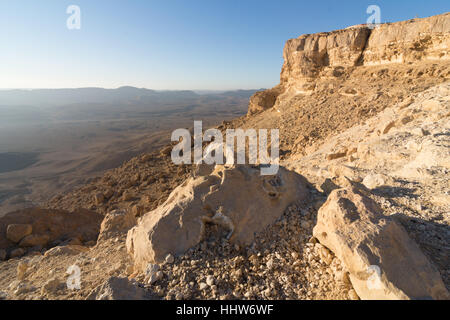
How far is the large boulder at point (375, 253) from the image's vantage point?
1.79 meters

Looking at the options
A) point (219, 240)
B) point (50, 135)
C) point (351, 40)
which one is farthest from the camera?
point (50, 135)

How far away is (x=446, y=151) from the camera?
13.3ft

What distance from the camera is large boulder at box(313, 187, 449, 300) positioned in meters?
1.79

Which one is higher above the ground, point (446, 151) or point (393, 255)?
point (446, 151)

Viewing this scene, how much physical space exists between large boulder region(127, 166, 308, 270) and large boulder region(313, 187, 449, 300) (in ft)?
2.72

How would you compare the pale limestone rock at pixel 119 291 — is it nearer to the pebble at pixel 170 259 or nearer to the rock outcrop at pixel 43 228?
the pebble at pixel 170 259

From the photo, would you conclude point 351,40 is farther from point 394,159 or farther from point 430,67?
point 394,159

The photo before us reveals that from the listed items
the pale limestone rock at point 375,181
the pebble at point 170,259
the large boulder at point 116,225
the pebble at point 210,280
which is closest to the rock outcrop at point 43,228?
the large boulder at point 116,225

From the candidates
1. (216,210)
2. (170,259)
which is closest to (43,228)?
(170,259)

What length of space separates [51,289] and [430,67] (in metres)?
15.0

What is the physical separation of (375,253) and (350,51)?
15976 mm

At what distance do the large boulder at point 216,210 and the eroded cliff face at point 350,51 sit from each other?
43.4ft
